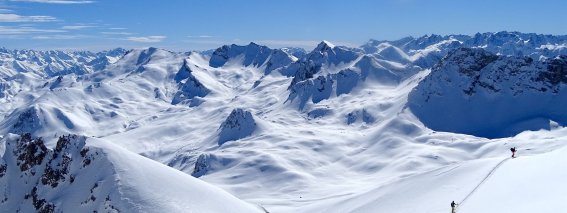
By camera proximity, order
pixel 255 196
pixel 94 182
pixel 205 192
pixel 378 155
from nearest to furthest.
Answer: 1. pixel 94 182
2. pixel 205 192
3. pixel 255 196
4. pixel 378 155

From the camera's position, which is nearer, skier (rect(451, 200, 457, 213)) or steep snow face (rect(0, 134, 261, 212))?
skier (rect(451, 200, 457, 213))

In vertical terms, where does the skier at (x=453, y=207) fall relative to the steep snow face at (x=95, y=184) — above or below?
above

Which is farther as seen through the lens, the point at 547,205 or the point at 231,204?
the point at 231,204

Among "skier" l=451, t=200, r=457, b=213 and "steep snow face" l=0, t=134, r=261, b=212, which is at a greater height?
"skier" l=451, t=200, r=457, b=213

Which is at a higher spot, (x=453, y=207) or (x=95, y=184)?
(x=453, y=207)

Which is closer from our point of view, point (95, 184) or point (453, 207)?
point (453, 207)

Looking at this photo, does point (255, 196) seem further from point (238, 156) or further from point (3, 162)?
point (3, 162)

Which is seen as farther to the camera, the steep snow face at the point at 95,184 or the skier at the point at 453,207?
the steep snow face at the point at 95,184

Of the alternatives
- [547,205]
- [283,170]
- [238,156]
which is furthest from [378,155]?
[547,205]
